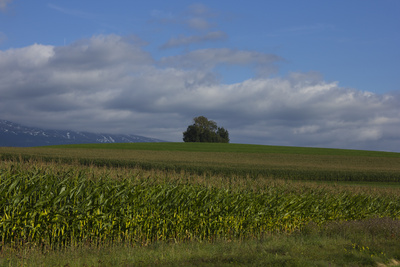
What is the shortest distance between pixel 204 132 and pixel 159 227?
98855 mm

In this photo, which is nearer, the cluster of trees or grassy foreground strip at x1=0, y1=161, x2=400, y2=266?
grassy foreground strip at x1=0, y1=161, x2=400, y2=266

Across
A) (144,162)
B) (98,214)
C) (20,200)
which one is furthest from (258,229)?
(144,162)

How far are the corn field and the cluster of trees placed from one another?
93.2m

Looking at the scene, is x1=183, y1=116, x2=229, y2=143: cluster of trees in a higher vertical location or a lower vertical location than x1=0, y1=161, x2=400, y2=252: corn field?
higher

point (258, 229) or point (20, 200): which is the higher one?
point (20, 200)

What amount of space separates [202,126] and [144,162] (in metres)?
74.2

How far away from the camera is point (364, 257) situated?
996 cm

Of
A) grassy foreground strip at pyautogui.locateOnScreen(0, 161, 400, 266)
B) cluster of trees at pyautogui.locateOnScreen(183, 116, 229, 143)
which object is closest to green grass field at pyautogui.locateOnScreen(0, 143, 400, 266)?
grassy foreground strip at pyautogui.locateOnScreen(0, 161, 400, 266)

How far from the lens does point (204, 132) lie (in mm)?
111062

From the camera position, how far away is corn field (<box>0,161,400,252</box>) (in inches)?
412

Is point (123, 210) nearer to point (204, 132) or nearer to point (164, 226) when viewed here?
point (164, 226)

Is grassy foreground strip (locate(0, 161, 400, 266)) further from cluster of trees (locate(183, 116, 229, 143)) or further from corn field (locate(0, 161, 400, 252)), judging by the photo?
cluster of trees (locate(183, 116, 229, 143))

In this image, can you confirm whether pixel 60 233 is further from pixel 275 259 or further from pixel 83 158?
pixel 83 158

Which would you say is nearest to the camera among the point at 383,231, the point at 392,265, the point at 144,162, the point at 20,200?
the point at 392,265
